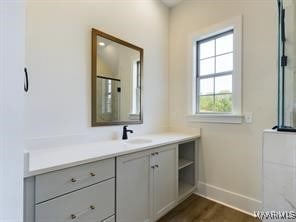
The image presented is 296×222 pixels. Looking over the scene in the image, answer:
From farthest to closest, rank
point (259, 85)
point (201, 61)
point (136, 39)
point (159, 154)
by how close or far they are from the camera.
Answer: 1. point (201, 61)
2. point (136, 39)
3. point (259, 85)
4. point (159, 154)

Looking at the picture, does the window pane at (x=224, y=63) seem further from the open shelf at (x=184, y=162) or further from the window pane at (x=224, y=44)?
the open shelf at (x=184, y=162)

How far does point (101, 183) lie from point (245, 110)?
1.80 meters

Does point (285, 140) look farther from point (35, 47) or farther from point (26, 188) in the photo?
point (35, 47)

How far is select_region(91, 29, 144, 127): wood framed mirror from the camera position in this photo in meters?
2.02

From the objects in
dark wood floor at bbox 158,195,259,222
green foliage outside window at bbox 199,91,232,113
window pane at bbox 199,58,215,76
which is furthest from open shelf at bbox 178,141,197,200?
window pane at bbox 199,58,215,76

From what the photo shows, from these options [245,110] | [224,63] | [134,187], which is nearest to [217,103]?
[245,110]

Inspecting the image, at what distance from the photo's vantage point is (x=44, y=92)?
5.34 ft

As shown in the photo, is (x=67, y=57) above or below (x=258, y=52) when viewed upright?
below

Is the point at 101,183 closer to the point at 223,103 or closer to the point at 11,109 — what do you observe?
the point at 11,109

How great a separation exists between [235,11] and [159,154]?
78.6 inches

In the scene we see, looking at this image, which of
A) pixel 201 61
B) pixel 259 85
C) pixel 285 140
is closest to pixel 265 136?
pixel 285 140

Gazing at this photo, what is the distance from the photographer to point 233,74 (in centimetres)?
227

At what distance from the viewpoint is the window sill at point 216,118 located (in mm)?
2203

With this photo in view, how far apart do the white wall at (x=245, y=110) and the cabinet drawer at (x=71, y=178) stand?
1.55 meters
